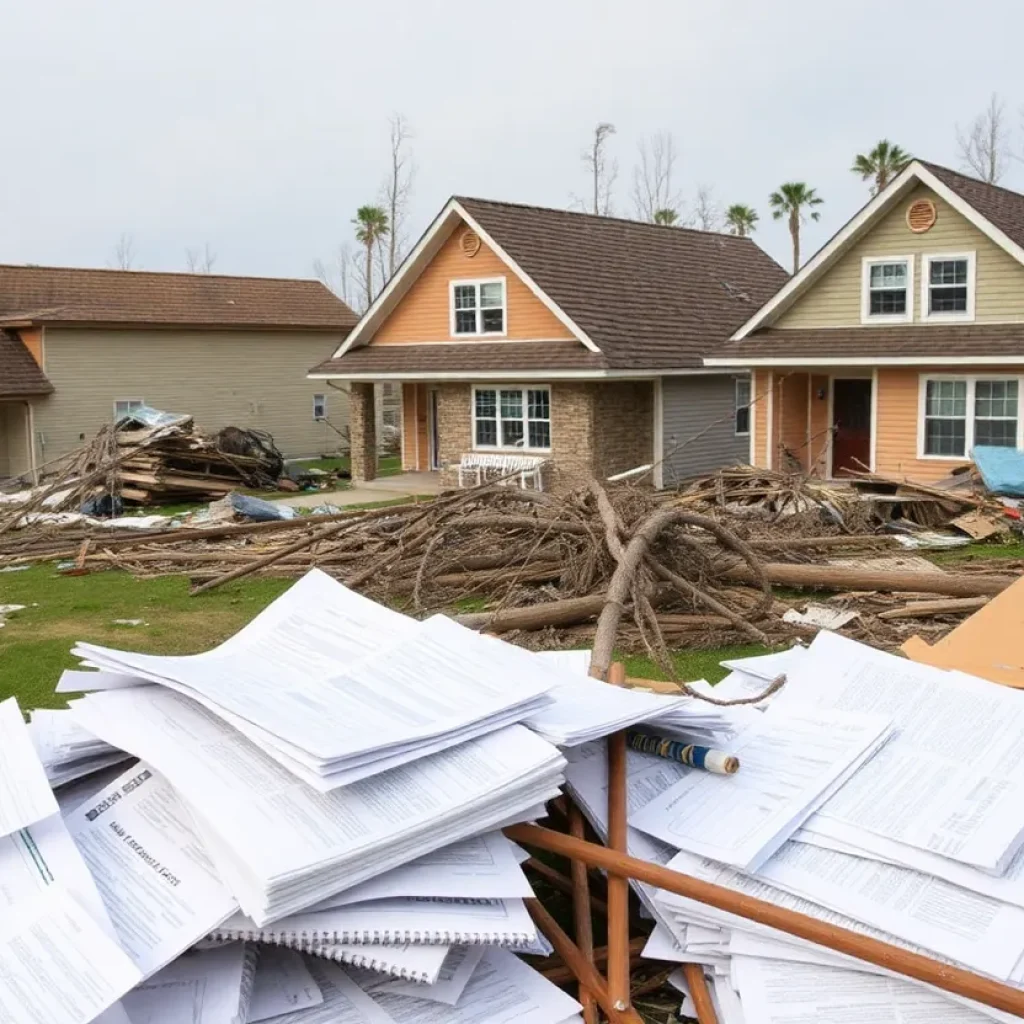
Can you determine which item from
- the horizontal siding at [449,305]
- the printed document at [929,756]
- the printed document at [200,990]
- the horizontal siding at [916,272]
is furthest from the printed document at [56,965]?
the horizontal siding at [449,305]

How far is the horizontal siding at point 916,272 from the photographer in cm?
1842

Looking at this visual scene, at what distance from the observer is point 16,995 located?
266 centimetres

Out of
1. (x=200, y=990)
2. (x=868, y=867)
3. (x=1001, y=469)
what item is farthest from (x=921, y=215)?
(x=200, y=990)

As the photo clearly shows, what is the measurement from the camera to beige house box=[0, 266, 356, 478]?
2886 centimetres

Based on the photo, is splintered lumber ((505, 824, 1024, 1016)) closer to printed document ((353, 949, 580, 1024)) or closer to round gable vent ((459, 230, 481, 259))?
printed document ((353, 949, 580, 1024))

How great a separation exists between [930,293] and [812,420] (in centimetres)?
352

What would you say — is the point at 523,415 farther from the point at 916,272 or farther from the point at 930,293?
the point at 930,293

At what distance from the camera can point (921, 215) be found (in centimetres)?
1920

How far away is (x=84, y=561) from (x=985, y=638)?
1120 centimetres

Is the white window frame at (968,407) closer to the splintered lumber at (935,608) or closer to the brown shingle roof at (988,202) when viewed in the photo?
the brown shingle roof at (988,202)

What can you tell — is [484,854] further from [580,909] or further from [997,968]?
[997,968]

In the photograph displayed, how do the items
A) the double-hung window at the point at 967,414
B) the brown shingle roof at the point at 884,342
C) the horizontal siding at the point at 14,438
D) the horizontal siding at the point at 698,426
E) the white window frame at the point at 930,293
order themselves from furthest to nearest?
the horizontal siding at the point at 14,438
the horizontal siding at the point at 698,426
the white window frame at the point at 930,293
the double-hung window at the point at 967,414
the brown shingle roof at the point at 884,342

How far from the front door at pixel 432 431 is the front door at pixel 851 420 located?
9272 mm

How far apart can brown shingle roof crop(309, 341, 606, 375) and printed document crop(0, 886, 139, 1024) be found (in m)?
18.5
